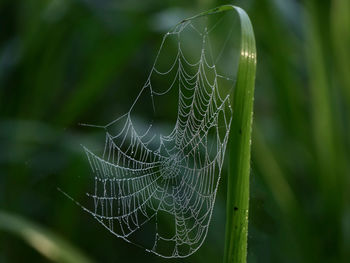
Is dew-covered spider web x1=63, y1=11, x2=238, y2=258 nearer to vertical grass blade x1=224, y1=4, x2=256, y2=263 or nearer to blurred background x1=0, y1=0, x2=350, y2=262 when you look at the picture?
blurred background x1=0, y1=0, x2=350, y2=262

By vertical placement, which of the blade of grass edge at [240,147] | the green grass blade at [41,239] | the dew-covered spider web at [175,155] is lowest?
the green grass blade at [41,239]

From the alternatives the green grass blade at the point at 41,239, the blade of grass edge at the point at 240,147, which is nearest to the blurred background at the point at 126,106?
the green grass blade at the point at 41,239

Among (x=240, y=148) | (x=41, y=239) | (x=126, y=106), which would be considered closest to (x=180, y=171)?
(x=41, y=239)

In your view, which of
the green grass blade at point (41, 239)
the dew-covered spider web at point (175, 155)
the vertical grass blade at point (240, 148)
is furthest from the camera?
the green grass blade at point (41, 239)

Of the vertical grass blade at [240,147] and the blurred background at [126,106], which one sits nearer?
the vertical grass blade at [240,147]

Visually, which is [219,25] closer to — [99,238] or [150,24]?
[150,24]

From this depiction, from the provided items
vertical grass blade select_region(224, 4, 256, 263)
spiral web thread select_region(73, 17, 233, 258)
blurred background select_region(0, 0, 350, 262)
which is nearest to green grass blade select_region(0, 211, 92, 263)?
blurred background select_region(0, 0, 350, 262)

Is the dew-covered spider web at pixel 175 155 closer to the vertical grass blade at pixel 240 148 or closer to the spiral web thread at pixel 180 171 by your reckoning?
the spiral web thread at pixel 180 171

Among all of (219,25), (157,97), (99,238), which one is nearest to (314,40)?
(219,25)

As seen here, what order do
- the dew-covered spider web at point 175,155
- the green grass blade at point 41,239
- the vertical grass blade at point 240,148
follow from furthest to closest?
the green grass blade at point 41,239 < the dew-covered spider web at point 175,155 < the vertical grass blade at point 240,148
